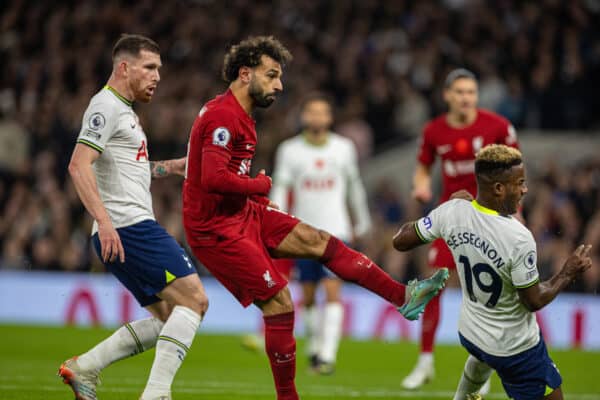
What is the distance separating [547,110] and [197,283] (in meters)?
11.9

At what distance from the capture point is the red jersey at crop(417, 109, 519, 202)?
841cm

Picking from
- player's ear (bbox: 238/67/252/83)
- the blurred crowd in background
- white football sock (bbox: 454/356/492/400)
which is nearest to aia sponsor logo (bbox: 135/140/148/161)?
player's ear (bbox: 238/67/252/83)

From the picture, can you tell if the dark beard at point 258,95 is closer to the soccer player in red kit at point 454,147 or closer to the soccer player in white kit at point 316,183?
the soccer player in red kit at point 454,147

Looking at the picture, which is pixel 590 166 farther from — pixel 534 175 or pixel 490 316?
pixel 490 316

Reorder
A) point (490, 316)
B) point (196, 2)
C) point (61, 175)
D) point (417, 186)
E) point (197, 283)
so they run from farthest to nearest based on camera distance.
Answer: point (196, 2) < point (61, 175) < point (417, 186) < point (197, 283) < point (490, 316)

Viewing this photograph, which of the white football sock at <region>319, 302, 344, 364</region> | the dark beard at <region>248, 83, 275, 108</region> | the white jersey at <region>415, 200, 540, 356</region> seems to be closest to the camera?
the white jersey at <region>415, 200, 540, 356</region>

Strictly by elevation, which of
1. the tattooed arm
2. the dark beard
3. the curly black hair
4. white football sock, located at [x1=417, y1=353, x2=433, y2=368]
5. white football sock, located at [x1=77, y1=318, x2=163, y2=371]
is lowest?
white football sock, located at [x1=417, y1=353, x2=433, y2=368]

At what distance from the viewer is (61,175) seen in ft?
54.2

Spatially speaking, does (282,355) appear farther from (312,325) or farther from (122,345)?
(312,325)

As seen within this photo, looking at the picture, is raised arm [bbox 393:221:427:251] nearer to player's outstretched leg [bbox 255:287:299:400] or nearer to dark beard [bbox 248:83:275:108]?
player's outstretched leg [bbox 255:287:299:400]

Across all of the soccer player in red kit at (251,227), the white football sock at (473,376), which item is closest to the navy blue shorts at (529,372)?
the white football sock at (473,376)

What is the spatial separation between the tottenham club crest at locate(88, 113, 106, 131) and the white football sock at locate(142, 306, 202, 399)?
1.17m

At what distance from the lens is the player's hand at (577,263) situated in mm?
5316

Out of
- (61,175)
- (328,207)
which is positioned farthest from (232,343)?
(61,175)
